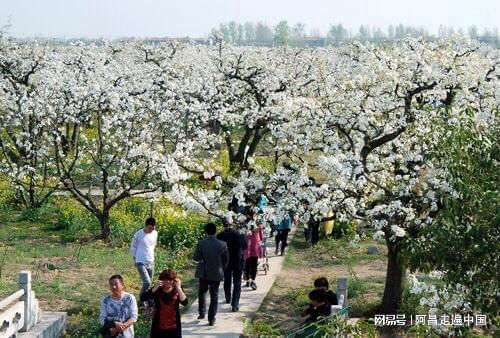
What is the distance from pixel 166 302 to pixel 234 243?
308 cm

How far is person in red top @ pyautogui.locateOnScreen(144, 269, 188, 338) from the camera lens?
844 centimetres

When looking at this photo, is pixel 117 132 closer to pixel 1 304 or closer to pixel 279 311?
pixel 279 311

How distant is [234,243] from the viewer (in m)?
11.5

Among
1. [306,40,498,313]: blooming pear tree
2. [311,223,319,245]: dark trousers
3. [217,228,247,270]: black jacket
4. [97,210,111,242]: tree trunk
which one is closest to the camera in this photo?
[306,40,498,313]: blooming pear tree

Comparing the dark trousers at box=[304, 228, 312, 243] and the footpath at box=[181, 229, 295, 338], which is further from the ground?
the dark trousers at box=[304, 228, 312, 243]

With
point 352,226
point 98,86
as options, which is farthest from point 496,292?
point 98,86

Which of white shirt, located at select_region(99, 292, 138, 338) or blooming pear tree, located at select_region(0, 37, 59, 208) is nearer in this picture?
white shirt, located at select_region(99, 292, 138, 338)

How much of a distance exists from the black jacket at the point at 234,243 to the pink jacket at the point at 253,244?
0.98 meters

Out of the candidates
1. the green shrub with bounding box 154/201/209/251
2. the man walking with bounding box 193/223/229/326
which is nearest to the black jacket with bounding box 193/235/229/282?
the man walking with bounding box 193/223/229/326

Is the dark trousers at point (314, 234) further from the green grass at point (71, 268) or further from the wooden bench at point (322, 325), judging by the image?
the wooden bench at point (322, 325)

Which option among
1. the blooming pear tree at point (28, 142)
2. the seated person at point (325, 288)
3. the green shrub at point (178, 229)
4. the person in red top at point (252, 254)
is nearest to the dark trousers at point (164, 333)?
the seated person at point (325, 288)

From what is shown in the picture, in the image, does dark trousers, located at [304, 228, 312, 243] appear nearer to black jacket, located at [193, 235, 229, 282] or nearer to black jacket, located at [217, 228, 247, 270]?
black jacket, located at [217, 228, 247, 270]

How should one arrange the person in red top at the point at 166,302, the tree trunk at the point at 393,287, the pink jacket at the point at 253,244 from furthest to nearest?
the pink jacket at the point at 253,244 < the tree trunk at the point at 393,287 < the person in red top at the point at 166,302

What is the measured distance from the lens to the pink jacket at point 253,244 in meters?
12.6
